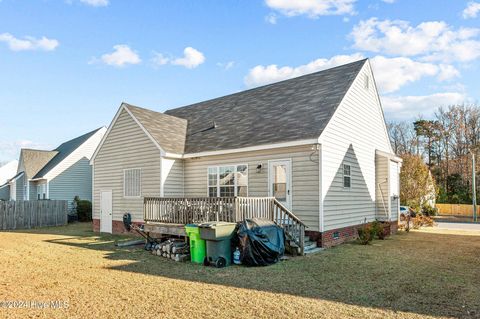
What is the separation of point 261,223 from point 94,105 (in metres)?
13.3

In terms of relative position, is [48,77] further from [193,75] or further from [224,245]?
[224,245]

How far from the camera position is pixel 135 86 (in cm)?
1841

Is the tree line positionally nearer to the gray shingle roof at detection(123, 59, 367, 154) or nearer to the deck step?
the gray shingle roof at detection(123, 59, 367, 154)

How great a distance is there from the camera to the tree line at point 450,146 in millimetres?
38312

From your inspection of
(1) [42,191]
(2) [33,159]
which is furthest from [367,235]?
(2) [33,159]

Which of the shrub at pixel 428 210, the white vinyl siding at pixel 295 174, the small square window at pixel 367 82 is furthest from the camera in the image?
the shrub at pixel 428 210

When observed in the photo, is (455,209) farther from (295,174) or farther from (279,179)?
(295,174)

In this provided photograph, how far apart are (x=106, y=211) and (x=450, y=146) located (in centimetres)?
4033

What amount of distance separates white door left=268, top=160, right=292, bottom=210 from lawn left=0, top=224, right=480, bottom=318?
2646mm

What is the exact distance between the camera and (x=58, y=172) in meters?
27.9

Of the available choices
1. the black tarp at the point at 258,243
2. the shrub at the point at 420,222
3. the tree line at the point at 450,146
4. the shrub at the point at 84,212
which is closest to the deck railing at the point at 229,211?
the black tarp at the point at 258,243

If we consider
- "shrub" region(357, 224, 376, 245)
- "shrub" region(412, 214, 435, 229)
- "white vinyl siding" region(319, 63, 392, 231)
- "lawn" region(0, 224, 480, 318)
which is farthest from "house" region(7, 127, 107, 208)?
"shrub" region(412, 214, 435, 229)

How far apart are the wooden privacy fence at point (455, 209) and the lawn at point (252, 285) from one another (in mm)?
28408

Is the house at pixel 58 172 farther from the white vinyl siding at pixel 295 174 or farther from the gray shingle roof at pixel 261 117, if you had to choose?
the white vinyl siding at pixel 295 174
